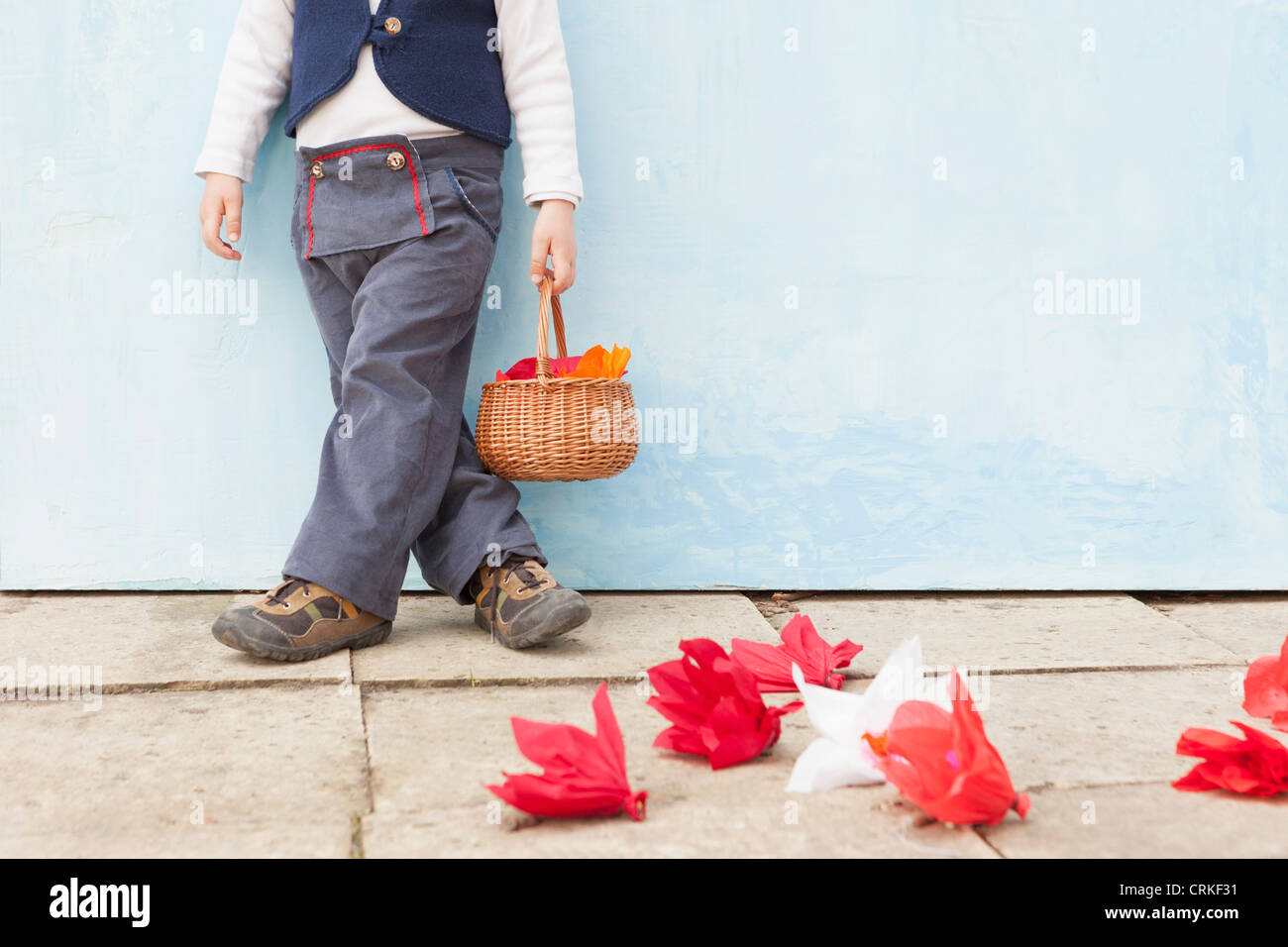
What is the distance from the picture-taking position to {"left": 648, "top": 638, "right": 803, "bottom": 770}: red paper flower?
1.16 meters

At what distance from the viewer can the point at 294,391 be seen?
2088mm

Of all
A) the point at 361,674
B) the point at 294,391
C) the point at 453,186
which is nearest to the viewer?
the point at 361,674

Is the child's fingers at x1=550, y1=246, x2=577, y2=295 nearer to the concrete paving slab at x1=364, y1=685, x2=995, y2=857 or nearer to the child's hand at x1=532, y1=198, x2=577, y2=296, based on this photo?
the child's hand at x1=532, y1=198, x2=577, y2=296

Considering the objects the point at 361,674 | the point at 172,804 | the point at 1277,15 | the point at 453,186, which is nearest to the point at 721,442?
the point at 453,186

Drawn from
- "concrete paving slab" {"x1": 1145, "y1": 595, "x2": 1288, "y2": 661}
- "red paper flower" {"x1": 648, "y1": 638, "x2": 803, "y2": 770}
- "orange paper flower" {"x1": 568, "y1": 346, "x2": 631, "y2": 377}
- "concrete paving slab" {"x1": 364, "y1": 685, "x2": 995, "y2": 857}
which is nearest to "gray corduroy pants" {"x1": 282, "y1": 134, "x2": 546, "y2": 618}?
"orange paper flower" {"x1": 568, "y1": 346, "x2": 631, "y2": 377}

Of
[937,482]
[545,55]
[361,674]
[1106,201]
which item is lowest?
[361,674]

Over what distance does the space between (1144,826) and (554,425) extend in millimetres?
1058

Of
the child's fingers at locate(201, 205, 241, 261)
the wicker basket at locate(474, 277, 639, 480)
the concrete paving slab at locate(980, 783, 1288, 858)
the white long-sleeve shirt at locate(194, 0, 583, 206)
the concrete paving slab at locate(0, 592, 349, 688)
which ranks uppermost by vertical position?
the white long-sleeve shirt at locate(194, 0, 583, 206)

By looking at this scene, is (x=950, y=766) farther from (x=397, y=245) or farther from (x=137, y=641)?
(x=137, y=641)

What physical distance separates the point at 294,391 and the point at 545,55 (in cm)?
81

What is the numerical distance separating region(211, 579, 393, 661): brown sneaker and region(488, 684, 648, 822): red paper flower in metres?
0.75

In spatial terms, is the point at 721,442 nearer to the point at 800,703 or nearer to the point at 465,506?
the point at 465,506

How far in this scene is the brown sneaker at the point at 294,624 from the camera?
63.6 inches

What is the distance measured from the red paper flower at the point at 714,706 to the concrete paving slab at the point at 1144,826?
0.28m
